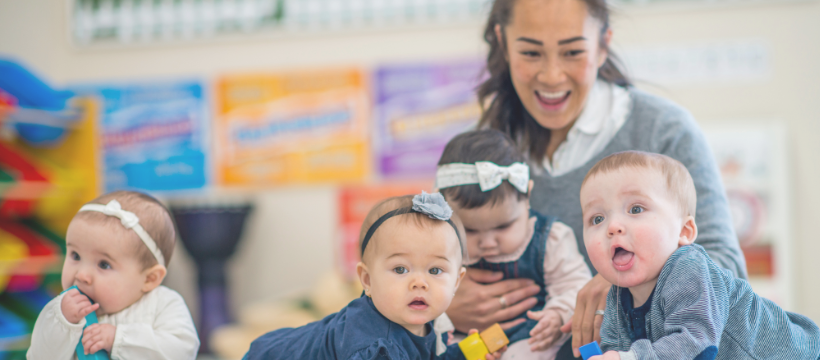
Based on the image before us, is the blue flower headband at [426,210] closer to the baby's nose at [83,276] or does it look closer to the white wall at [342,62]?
the baby's nose at [83,276]

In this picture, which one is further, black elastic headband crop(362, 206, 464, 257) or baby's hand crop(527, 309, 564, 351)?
baby's hand crop(527, 309, 564, 351)

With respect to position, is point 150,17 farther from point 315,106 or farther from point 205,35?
point 315,106

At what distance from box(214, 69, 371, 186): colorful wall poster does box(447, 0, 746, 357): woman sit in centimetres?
200

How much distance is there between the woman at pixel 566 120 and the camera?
4.76 feet

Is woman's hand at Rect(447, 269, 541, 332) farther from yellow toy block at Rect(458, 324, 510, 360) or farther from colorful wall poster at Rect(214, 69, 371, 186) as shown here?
colorful wall poster at Rect(214, 69, 371, 186)

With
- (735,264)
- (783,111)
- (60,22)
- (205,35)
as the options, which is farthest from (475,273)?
(60,22)

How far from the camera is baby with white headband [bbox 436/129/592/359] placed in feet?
4.51

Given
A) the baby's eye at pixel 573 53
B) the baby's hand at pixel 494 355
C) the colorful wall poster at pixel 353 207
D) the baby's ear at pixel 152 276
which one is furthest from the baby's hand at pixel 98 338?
the colorful wall poster at pixel 353 207

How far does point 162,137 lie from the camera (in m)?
3.91

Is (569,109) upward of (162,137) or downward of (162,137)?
upward

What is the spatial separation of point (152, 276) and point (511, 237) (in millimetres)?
831

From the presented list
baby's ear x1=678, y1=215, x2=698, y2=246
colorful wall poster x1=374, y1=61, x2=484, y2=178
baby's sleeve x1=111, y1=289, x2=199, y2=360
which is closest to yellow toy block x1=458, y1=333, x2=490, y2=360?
baby's ear x1=678, y1=215, x2=698, y2=246

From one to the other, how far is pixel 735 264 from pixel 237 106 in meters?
3.15

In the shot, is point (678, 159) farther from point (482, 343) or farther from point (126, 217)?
point (126, 217)
